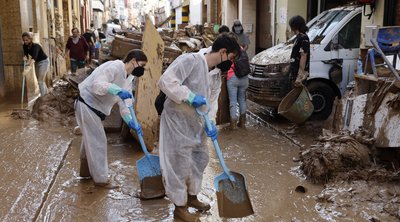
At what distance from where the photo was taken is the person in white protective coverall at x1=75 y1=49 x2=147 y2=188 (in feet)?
16.0

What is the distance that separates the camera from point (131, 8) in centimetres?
10919

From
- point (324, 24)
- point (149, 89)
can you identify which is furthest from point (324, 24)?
point (149, 89)

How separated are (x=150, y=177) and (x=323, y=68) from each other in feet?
15.7

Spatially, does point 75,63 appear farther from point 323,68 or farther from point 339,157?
point 339,157

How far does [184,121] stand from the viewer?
4.17 m

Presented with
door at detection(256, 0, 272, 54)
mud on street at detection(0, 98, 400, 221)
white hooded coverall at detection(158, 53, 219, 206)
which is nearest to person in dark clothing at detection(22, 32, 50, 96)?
→ mud on street at detection(0, 98, 400, 221)

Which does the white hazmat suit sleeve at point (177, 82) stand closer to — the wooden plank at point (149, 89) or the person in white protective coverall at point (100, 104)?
the person in white protective coverall at point (100, 104)

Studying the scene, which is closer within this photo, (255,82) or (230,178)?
(230,178)

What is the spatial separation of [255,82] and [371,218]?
464 centimetres

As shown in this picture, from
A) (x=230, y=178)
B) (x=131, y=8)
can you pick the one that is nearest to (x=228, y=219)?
(x=230, y=178)

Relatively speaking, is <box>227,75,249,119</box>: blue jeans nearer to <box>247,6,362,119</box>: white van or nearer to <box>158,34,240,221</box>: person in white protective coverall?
<box>247,6,362,119</box>: white van

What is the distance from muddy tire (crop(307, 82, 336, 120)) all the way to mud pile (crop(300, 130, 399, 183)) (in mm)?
2977

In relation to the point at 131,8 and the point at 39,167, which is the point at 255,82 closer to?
the point at 39,167

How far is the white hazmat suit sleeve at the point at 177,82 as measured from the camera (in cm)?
397
